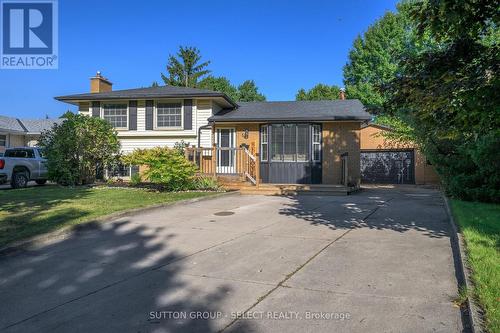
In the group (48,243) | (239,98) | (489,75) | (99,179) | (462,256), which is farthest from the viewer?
(239,98)

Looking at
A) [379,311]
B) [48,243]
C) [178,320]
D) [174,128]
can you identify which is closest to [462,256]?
[379,311]

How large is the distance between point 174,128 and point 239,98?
35745mm

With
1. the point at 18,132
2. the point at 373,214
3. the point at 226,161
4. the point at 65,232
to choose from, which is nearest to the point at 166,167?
the point at 226,161

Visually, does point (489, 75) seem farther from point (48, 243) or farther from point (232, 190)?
point (232, 190)

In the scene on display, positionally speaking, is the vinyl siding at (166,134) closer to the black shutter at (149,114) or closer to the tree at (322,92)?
the black shutter at (149,114)

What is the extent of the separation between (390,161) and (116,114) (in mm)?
16423

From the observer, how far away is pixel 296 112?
1806cm

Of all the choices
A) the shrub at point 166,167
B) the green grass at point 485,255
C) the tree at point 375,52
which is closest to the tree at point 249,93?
the tree at point 375,52

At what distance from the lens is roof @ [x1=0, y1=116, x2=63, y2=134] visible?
3581cm

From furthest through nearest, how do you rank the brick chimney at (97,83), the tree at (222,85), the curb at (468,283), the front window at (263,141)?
the tree at (222,85)
the brick chimney at (97,83)
the front window at (263,141)
the curb at (468,283)

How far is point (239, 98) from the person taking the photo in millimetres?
53312

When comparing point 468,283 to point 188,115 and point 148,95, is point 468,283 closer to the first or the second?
point 188,115

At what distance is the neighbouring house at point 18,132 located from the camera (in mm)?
35094

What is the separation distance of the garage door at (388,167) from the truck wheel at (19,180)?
749 inches
